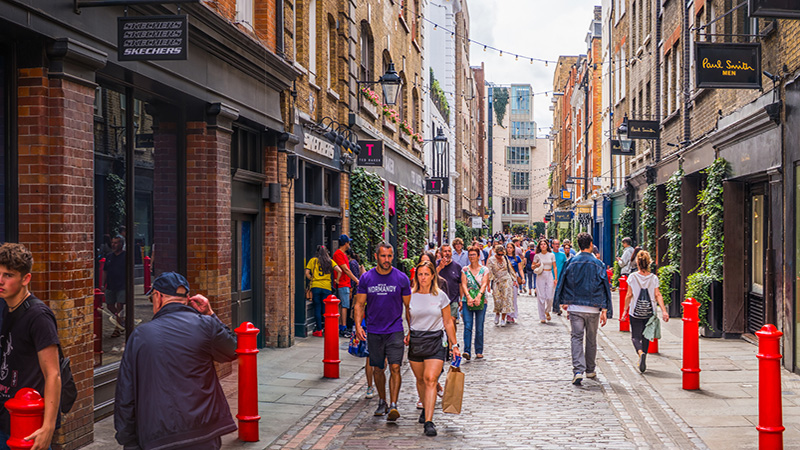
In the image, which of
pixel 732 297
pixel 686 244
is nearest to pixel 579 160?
pixel 686 244

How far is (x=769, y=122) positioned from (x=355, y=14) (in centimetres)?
984

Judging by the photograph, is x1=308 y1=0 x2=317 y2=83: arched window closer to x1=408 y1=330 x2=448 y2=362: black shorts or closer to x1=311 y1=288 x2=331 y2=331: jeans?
x1=311 y1=288 x2=331 y2=331: jeans

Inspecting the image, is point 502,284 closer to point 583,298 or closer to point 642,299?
point 642,299

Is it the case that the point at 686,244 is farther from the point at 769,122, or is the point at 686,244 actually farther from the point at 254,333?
the point at 254,333

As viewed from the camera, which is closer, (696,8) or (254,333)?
(254,333)

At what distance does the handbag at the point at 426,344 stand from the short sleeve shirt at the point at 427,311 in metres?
0.05

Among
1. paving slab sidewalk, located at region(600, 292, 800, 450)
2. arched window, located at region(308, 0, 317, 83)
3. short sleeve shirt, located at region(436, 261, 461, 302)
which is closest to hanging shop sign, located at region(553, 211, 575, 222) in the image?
paving slab sidewalk, located at region(600, 292, 800, 450)

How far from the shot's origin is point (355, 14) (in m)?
18.1

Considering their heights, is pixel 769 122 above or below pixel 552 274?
above

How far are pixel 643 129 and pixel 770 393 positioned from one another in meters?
16.0

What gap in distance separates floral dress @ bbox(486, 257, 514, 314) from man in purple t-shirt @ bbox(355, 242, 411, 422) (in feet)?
24.9

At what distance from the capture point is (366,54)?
66.7 feet

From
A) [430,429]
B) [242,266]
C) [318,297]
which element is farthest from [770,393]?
[318,297]

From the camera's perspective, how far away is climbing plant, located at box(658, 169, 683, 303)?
17594 mm
